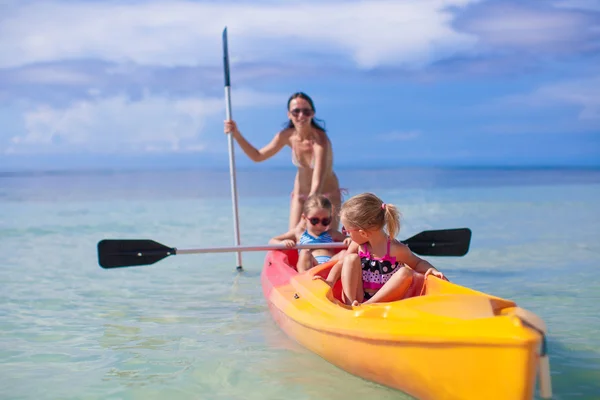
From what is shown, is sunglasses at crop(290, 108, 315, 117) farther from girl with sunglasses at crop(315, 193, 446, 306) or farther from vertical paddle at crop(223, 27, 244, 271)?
girl with sunglasses at crop(315, 193, 446, 306)

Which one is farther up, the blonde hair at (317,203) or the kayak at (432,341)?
the blonde hair at (317,203)

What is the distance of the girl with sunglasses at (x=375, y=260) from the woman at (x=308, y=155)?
6.62 ft

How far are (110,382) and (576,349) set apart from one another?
8.82 ft

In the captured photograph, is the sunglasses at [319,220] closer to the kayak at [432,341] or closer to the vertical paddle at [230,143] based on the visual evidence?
the kayak at [432,341]

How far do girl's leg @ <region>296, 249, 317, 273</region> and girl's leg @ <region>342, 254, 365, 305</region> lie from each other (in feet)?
4.28

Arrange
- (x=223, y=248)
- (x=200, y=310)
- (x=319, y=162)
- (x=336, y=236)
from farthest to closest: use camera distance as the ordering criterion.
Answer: (x=319, y=162), (x=200, y=310), (x=336, y=236), (x=223, y=248)

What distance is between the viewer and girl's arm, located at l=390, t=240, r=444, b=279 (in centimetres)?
378

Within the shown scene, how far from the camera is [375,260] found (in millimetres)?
3801

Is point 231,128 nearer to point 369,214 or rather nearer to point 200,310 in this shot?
point 200,310

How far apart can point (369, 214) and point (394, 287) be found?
1.31ft

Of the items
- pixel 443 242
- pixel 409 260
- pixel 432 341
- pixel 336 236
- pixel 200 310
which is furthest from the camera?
pixel 200 310

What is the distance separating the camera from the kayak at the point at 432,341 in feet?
8.83

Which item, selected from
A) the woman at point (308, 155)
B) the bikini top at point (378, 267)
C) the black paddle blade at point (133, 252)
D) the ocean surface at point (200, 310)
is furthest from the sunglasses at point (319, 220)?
the bikini top at point (378, 267)

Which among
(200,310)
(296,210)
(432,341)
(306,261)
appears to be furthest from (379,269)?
(296,210)
